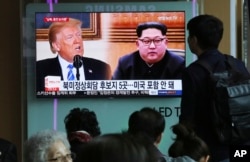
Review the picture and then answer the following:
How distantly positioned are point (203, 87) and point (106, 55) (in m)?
1.95

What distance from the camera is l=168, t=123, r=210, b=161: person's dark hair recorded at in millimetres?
3195

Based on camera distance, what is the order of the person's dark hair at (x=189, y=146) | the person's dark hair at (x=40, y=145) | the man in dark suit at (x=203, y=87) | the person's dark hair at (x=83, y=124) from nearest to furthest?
the person's dark hair at (x=40, y=145) → the person's dark hair at (x=189, y=146) → the man in dark suit at (x=203, y=87) → the person's dark hair at (x=83, y=124)

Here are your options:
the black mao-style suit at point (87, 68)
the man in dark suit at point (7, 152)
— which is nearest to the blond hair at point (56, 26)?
the black mao-style suit at point (87, 68)

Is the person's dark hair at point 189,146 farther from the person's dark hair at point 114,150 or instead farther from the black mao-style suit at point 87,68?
the black mao-style suit at point 87,68

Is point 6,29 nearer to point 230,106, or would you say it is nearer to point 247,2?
point 247,2

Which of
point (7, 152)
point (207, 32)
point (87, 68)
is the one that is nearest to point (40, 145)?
point (7, 152)

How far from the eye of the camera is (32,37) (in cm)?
523

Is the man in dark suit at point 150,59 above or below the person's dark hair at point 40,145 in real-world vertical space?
above

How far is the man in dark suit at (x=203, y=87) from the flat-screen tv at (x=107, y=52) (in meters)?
1.71

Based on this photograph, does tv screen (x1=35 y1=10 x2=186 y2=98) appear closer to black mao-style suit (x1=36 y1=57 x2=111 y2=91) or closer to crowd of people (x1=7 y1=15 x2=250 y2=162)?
black mao-style suit (x1=36 y1=57 x2=111 y2=91)

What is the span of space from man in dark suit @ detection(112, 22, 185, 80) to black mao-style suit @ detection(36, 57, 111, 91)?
0.10m

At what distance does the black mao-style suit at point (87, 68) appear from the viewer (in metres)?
5.16

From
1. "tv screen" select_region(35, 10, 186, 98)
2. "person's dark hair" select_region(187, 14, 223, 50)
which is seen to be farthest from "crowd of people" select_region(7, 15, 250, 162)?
"tv screen" select_region(35, 10, 186, 98)

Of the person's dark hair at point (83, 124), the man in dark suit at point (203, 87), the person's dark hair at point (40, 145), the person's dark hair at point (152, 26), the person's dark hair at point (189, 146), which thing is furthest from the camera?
the person's dark hair at point (152, 26)
